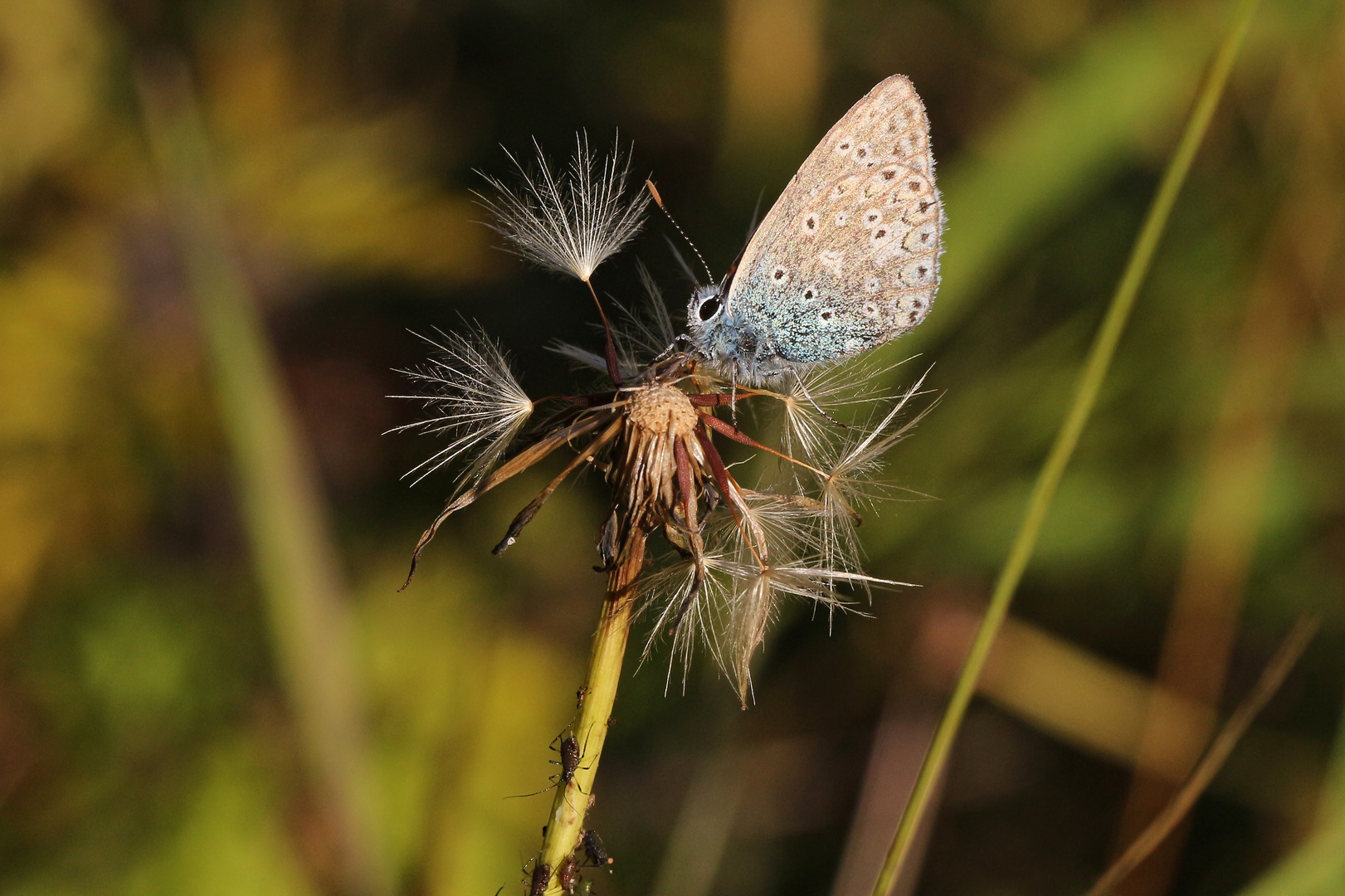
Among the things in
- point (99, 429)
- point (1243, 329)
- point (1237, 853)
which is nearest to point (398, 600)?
point (99, 429)

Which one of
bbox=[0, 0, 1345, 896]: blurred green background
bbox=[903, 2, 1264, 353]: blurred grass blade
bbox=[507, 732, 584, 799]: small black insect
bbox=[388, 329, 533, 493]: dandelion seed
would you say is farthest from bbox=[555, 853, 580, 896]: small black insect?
bbox=[903, 2, 1264, 353]: blurred grass blade

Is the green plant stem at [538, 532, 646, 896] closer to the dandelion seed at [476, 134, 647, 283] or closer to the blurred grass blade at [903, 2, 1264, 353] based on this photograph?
the dandelion seed at [476, 134, 647, 283]

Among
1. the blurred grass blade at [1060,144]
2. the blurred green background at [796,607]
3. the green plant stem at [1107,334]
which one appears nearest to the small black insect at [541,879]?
the green plant stem at [1107,334]

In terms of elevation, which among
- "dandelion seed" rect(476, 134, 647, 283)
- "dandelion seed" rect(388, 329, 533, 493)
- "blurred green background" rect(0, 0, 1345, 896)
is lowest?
"blurred green background" rect(0, 0, 1345, 896)

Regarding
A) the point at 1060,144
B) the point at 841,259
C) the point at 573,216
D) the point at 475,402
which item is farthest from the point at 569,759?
the point at 1060,144

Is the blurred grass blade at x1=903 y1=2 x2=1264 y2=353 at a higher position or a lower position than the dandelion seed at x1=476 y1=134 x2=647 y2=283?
lower

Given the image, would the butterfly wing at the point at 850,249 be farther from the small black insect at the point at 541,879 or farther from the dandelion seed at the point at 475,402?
the small black insect at the point at 541,879
